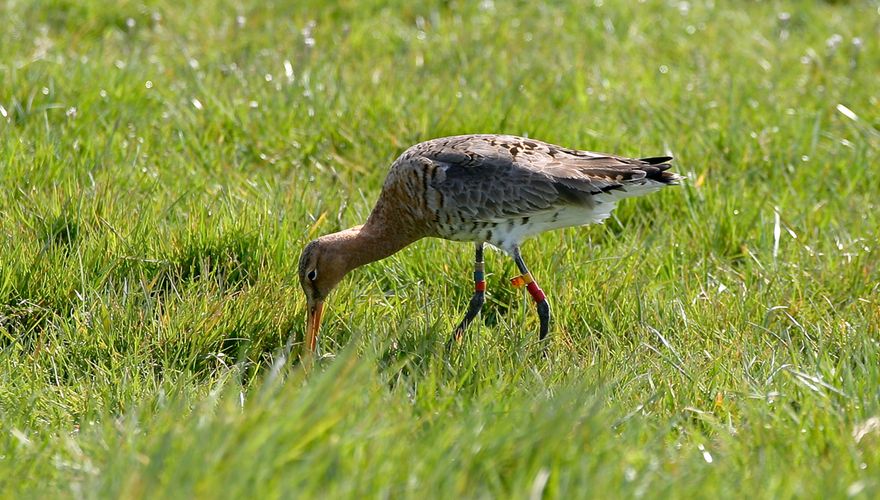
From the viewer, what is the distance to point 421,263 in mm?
5355

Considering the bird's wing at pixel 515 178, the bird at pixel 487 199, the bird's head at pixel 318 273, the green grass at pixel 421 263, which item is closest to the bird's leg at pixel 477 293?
the bird at pixel 487 199

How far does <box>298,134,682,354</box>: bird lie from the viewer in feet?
16.4

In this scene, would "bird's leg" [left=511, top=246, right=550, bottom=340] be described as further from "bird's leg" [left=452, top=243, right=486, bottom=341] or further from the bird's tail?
the bird's tail

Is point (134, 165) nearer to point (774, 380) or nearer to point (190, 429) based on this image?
point (190, 429)

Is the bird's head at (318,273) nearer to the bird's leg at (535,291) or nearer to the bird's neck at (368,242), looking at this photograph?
the bird's neck at (368,242)

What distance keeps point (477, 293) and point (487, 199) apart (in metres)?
0.41

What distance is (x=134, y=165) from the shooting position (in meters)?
5.75

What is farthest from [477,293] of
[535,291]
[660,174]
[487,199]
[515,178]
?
[660,174]

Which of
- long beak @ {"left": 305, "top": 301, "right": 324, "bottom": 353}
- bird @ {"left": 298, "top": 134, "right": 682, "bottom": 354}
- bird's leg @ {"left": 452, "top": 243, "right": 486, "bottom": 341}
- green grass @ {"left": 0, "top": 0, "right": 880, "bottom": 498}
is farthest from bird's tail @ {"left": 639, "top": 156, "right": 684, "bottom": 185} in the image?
long beak @ {"left": 305, "top": 301, "right": 324, "bottom": 353}

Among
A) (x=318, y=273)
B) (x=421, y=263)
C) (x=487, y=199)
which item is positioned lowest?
(x=421, y=263)

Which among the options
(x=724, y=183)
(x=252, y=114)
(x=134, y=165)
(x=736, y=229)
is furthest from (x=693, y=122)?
(x=134, y=165)

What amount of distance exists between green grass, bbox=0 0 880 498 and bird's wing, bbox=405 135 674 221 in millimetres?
420

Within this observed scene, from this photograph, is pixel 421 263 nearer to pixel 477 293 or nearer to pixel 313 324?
pixel 477 293

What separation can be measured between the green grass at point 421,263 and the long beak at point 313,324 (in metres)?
0.06
